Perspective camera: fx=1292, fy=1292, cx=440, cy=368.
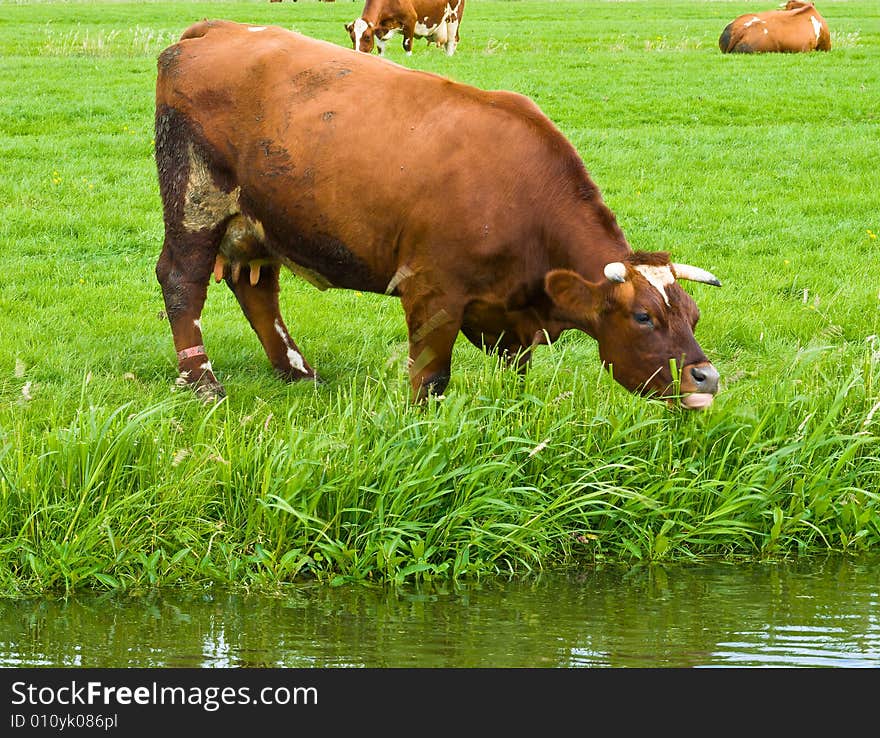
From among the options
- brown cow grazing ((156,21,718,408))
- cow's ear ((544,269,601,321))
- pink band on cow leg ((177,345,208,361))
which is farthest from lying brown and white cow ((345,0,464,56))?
cow's ear ((544,269,601,321))

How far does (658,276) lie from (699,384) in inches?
24.3

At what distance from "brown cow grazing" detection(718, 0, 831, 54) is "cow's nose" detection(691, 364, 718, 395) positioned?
20.7 meters

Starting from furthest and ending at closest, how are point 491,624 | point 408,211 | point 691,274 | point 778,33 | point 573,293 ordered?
point 778,33
point 408,211
point 573,293
point 691,274
point 491,624

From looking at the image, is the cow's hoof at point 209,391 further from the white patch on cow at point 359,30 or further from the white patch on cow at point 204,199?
the white patch on cow at point 359,30

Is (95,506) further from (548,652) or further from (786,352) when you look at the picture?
(786,352)

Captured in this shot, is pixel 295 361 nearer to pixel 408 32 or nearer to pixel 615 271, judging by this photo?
pixel 615 271

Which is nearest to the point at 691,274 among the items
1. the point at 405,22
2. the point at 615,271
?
the point at 615,271

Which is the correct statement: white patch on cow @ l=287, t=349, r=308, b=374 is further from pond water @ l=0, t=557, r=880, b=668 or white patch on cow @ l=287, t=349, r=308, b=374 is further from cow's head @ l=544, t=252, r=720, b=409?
pond water @ l=0, t=557, r=880, b=668

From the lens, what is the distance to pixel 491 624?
19.0 feet

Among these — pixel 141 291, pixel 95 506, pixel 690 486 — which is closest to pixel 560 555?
pixel 690 486

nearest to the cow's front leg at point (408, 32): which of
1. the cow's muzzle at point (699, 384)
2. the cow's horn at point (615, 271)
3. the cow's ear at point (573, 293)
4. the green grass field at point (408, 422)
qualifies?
the green grass field at point (408, 422)

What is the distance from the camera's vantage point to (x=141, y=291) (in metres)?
10.7

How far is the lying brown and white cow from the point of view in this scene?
88.5 feet

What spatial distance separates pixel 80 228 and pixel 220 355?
13.0 ft
